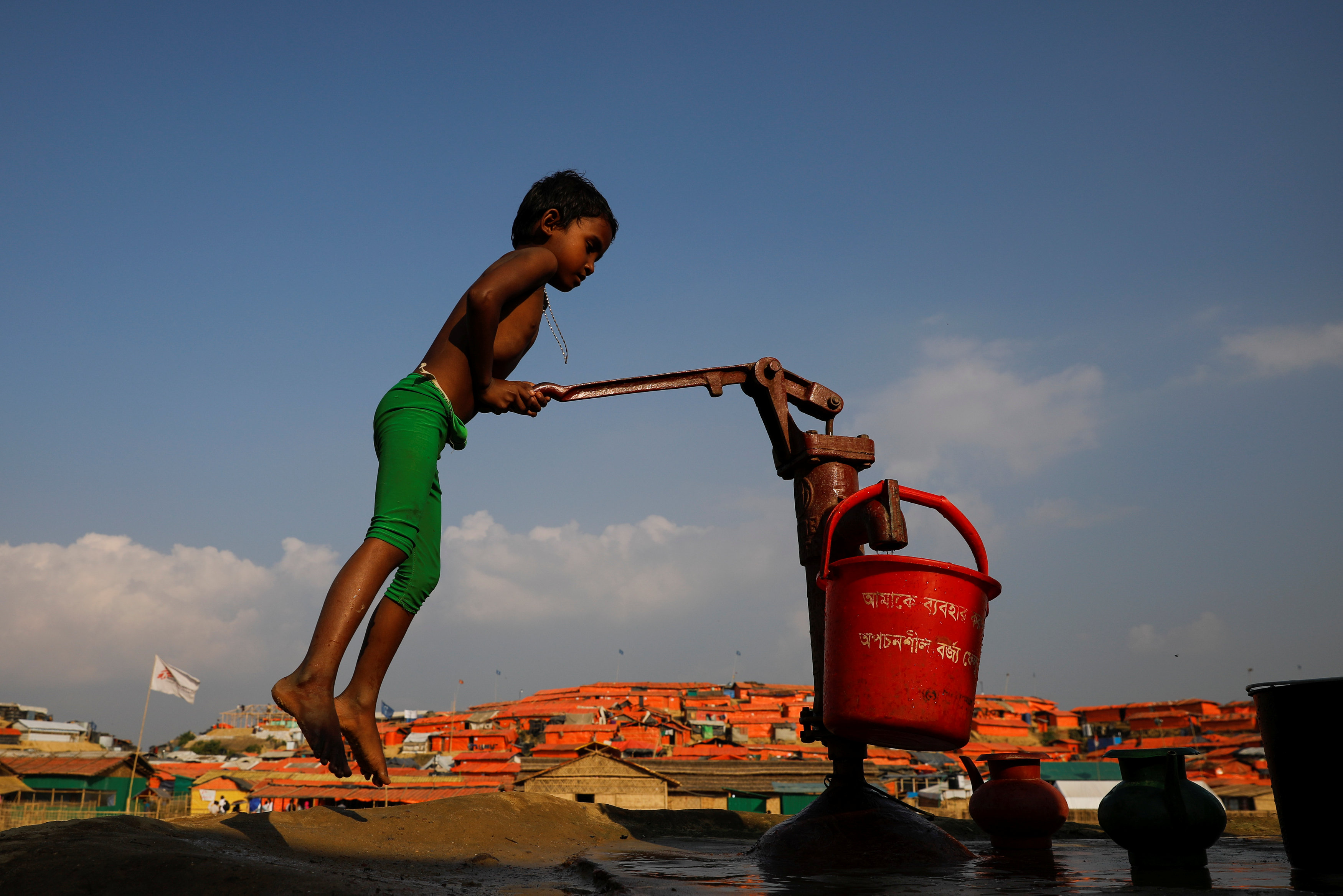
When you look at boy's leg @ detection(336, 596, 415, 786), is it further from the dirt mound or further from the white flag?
the white flag

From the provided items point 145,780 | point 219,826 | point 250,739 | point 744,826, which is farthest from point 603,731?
point 250,739

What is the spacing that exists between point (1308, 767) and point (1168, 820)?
1.79ft

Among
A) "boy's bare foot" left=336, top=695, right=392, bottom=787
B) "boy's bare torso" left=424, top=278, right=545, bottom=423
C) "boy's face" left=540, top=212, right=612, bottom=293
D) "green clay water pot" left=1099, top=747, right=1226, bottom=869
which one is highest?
"boy's face" left=540, top=212, right=612, bottom=293

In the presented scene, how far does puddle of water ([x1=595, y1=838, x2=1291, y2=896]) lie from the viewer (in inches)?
90.4

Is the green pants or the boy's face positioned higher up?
the boy's face

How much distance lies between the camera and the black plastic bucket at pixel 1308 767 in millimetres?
2389

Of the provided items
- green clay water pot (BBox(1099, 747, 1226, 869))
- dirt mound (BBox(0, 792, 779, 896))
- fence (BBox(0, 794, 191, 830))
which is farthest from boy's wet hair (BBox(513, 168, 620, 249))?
fence (BBox(0, 794, 191, 830))

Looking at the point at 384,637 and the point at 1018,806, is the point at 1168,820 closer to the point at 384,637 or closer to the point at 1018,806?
the point at 1018,806

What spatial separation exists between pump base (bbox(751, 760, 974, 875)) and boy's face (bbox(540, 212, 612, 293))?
2.48 meters

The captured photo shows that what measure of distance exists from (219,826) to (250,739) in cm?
5922

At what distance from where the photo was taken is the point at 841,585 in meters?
3.11

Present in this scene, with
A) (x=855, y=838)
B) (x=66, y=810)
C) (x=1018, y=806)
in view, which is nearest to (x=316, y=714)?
(x=855, y=838)

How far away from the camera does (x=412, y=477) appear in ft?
9.00

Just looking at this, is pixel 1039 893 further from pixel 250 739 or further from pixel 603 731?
pixel 250 739
